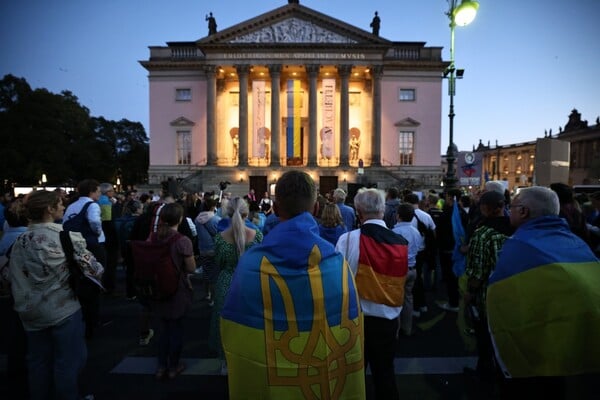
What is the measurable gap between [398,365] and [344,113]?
30077mm

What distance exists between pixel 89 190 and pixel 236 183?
26.2 metres

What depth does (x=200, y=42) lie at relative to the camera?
32156 mm

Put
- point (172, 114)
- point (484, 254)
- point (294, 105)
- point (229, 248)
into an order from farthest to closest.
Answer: point (172, 114) < point (294, 105) < point (229, 248) < point (484, 254)

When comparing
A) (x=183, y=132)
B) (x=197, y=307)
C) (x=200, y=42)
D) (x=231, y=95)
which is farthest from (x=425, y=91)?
(x=197, y=307)

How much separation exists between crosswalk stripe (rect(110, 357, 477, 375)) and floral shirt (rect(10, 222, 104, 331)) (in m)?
1.93

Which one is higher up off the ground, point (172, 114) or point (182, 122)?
point (172, 114)

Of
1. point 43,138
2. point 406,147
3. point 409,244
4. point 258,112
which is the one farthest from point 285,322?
point 43,138

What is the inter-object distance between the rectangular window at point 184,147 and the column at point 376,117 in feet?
60.6

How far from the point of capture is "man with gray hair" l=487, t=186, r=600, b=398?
2230mm

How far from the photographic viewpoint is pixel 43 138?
128ft

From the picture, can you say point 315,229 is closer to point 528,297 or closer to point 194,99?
point 528,297

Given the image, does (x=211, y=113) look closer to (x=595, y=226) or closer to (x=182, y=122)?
(x=182, y=122)

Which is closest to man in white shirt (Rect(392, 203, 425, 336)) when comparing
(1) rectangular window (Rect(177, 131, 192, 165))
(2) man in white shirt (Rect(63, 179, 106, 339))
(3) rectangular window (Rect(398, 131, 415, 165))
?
(2) man in white shirt (Rect(63, 179, 106, 339))

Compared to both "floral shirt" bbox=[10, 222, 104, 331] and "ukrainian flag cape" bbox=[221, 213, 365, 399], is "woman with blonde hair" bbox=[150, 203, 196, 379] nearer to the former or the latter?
"floral shirt" bbox=[10, 222, 104, 331]
